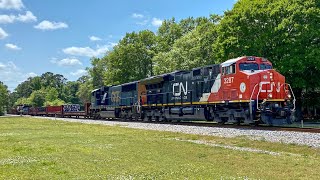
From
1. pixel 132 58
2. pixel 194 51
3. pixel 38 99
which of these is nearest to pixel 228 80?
pixel 194 51

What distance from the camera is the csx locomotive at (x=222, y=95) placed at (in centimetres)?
2320

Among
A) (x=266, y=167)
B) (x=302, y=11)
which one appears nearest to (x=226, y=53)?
(x=302, y=11)

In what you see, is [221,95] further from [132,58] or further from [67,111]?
[132,58]

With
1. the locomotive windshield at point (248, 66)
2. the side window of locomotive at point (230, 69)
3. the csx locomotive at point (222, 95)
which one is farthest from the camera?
the side window of locomotive at point (230, 69)

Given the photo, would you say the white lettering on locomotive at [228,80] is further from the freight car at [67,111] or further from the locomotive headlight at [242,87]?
the freight car at [67,111]

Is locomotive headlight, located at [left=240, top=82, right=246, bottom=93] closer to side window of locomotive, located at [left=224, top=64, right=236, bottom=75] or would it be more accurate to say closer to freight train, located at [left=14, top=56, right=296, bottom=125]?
freight train, located at [left=14, top=56, right=296, bottom=125]

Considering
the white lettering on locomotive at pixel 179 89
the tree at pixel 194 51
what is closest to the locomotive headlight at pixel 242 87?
the white lettering on locomotive at pixel 179 89

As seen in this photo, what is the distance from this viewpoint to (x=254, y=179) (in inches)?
338

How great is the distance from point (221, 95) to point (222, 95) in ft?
0.53

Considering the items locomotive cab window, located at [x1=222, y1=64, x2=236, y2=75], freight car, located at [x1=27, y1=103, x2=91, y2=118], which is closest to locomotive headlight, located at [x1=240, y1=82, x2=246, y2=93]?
locomotive cab window, located at [x1=222, y1=64, x2=236, y2=75]

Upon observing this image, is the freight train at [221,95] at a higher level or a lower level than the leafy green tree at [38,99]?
lower

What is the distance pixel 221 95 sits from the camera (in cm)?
2598

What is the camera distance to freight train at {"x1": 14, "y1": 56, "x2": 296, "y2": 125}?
2320 cm

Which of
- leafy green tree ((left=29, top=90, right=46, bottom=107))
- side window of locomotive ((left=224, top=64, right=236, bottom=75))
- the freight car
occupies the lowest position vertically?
the freight car
